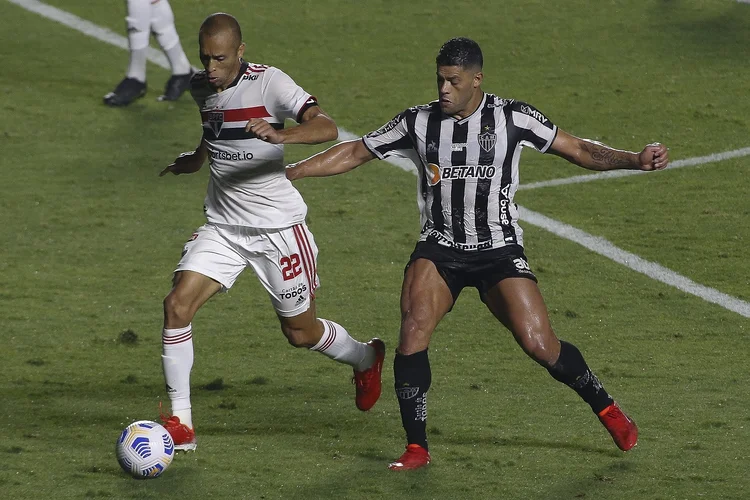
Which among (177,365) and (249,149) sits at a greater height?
(249,149)

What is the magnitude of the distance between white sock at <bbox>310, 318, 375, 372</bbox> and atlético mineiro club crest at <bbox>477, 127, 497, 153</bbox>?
1.33m

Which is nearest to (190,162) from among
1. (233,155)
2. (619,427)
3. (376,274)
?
(233,155)

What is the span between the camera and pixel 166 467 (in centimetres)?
604

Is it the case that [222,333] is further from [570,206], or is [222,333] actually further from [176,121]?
[176,121]

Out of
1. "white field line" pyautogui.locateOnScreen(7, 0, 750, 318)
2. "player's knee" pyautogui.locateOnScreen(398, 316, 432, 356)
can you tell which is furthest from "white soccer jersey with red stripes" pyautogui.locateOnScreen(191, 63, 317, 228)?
"white field line" pyautogui.locateOnScreen(7, 0, 750, 318)

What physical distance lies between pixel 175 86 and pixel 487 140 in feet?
23.0

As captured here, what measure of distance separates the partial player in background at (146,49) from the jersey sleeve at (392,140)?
6.24m

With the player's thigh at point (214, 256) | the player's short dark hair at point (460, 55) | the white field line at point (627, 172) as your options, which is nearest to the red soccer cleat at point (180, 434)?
the player's thigh at point (214, 256)

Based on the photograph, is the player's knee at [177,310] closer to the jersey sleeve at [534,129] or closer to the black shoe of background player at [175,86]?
the jersey sleeve at [534,129]

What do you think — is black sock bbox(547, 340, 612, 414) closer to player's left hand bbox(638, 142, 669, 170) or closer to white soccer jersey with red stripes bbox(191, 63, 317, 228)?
player's left hand bbox(638, 142, 669, 170)

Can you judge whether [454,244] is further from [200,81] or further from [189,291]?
[200,81]

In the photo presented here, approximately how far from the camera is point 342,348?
710 centimetres

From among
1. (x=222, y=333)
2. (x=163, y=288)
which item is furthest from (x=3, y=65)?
(x=222, y=333)

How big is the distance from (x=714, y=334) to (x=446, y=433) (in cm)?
228
